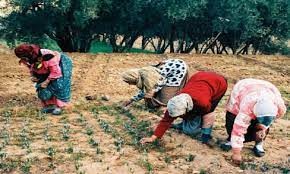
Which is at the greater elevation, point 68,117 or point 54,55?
point 54,55

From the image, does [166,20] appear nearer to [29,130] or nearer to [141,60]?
[141,60]

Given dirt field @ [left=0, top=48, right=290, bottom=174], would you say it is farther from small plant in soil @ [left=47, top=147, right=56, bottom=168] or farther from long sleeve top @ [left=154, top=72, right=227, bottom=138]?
long sleeve top @ [left=154, top=72, right=227, bottom=138]

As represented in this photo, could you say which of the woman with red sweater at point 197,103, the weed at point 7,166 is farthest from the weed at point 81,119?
the weed at point 7,166

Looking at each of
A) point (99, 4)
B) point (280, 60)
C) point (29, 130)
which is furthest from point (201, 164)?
point (99, 4)

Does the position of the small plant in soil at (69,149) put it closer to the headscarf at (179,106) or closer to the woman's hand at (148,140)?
the woman's hand at (148,140)

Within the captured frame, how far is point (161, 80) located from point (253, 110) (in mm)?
3168

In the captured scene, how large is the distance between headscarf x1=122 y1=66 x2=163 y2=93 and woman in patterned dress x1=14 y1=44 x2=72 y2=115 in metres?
1.19

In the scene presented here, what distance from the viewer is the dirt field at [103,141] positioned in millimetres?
6191

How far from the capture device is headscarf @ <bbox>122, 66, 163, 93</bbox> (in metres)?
8.65

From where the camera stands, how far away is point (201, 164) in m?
6.33

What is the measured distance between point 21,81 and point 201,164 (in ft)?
25.2

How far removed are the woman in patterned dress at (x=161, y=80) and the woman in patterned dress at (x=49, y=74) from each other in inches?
51.9

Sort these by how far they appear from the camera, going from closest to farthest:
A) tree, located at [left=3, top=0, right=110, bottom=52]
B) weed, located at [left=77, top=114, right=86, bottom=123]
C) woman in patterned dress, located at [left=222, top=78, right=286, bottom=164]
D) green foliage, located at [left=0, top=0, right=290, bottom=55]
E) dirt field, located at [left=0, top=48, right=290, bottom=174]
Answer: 1. woman in patterned dress, located at [left=222, top=78, right=286, bottom=164]
2. dirt field, located at [left=0, top=48, right=290, bottom=174]
3. weed, located at [left=77, top=114, right=86, bottom=123]
4. tree, located at [left=3, top=0, right=110, bottom=52]
5. green foliage, located at [left=0, top=0, right=290, bottom=55]

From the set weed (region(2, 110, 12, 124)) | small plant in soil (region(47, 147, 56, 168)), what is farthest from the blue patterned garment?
small plant in soil (region(47, 147, 56, 168))
